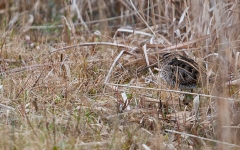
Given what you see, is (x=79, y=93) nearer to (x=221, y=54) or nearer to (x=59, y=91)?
(x=59, y=91)

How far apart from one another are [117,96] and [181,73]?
52cm

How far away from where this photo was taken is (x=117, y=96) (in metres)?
4.12

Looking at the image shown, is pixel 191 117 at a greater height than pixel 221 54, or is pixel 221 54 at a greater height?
pixel 221 54

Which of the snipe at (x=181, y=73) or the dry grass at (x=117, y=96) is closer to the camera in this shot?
the dry grass at (x=117, y=96)

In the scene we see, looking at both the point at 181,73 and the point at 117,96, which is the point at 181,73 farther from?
the point at 117,96

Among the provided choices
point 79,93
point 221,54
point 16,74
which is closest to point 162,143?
point 221,54

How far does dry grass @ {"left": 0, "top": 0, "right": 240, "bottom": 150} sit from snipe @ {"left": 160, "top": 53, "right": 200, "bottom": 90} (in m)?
0.08

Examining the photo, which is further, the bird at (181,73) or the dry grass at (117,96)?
the bird at (181,73)

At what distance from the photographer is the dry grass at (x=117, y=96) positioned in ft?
10.9

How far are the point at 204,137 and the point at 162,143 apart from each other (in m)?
0.43

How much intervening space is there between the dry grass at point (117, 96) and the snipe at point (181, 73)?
0.28 feet

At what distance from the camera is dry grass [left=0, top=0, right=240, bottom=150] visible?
333 centimetres

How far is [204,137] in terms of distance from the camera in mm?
3668

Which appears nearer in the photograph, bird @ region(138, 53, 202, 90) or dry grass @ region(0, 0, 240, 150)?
dry grass @ region(0, 0, 240, 150)
